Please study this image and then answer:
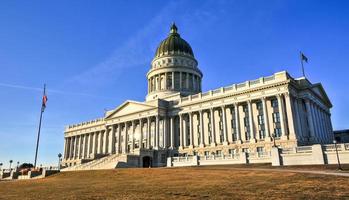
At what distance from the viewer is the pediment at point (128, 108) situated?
8362 centimetres

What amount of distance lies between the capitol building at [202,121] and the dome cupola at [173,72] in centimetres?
35

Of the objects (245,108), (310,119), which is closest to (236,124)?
(245,108)

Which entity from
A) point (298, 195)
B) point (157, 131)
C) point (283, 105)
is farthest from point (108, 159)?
point (298, 195)

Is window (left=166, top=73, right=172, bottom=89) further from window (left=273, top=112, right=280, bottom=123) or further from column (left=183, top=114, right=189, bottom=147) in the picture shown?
window (left=273, top=112, right=280, bottom=123)

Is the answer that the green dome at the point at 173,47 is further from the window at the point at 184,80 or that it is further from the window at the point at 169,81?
the window at the point at 169,81

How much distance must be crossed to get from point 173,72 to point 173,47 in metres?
12.2

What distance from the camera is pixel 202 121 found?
74.9 m

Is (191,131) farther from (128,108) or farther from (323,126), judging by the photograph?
(323,126)

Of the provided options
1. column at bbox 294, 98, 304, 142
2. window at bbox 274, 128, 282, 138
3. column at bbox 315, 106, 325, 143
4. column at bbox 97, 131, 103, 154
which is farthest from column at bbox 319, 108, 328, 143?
column at bbox 97, 131, 103, 154

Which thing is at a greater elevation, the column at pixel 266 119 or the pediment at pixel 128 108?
the pediment at pixel 128 108

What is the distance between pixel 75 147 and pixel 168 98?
4734 centimetres

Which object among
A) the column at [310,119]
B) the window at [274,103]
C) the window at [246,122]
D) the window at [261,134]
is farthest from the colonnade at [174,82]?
the column at [310,119]

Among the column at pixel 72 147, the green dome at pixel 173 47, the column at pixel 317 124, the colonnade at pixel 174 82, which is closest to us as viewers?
the column at pixel 317 124

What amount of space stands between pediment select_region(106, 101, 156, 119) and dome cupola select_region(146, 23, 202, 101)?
11.0 metres
